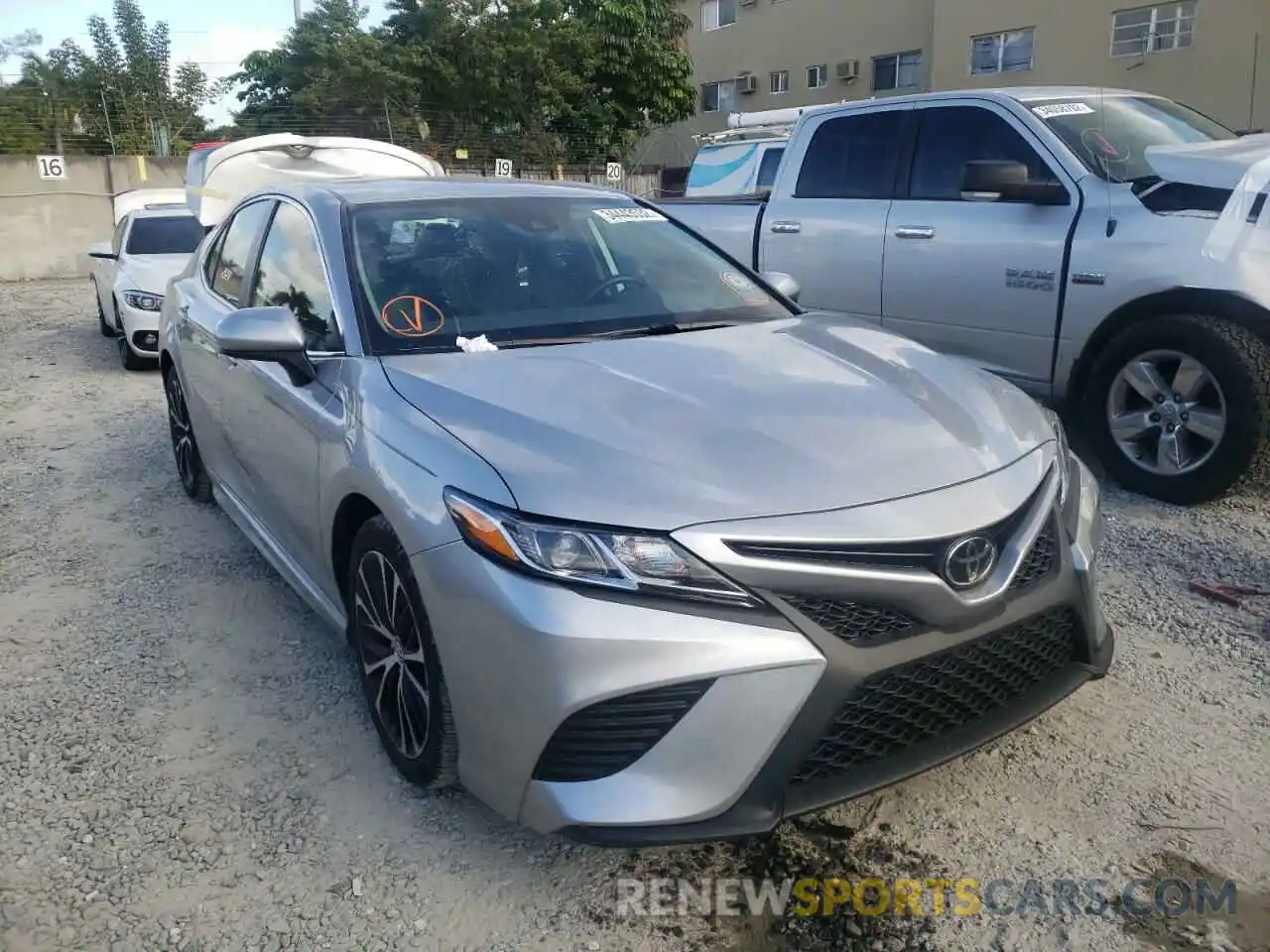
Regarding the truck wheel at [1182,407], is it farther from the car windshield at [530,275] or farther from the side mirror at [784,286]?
the car windshield at [530,275]

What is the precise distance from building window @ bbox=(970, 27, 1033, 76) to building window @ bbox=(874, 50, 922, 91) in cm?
246

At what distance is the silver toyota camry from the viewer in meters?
2.16

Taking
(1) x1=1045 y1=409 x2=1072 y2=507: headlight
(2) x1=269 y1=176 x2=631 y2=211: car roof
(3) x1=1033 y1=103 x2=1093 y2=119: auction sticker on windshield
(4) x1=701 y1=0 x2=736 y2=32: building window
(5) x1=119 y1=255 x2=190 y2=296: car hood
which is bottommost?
(1) x1=1045 y1=409 x2=1072 y2=507: headlight

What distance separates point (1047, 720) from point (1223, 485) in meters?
2.13

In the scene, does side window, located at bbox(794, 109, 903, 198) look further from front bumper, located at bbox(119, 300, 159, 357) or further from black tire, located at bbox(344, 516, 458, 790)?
front bumper, located at bbox(119, 300, 159, 357)

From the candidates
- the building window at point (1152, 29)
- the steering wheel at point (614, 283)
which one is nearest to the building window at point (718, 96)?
the building window at point (1152, 29)

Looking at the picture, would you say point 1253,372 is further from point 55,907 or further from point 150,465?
point 150,465

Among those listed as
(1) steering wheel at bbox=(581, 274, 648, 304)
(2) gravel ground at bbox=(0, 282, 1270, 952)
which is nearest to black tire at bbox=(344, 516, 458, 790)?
(2) gravel ground at bbox=(0, 282, 1270, 952)

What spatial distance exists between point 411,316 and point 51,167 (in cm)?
2048

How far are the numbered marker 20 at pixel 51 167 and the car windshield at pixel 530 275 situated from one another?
1992 cm

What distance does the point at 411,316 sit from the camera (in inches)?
125

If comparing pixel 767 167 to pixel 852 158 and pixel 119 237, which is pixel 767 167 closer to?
pixel 852 158

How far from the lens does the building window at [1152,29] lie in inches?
787

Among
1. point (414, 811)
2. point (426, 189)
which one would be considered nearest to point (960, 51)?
point (426, 189)
